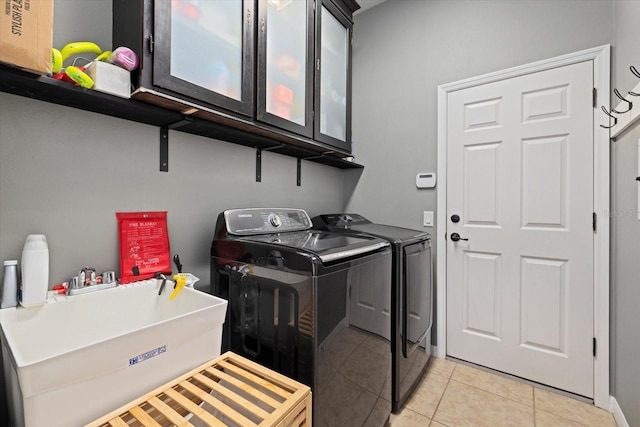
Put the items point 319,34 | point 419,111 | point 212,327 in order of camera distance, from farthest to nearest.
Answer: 1. point 419,111
2. point 319,34
3. point 212,327

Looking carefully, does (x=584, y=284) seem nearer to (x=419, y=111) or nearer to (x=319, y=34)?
(x=419, y=111)

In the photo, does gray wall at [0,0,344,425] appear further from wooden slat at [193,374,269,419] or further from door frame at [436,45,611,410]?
door frame at [436,45,611,410]

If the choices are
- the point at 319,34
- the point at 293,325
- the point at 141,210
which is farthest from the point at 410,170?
the point at 141,210

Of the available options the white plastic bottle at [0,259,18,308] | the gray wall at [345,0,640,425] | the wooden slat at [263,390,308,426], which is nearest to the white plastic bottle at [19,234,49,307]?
the white plastic bottle at [0,259,18,308]

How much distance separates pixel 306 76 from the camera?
1.88 m

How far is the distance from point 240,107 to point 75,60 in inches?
27.0

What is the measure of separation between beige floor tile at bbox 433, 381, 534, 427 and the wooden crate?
4.14 feet

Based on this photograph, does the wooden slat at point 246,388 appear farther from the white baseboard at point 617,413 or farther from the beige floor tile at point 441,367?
the white baseboard at point 617,413

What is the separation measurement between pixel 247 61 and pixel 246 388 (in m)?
1.49

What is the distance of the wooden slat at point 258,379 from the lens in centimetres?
86

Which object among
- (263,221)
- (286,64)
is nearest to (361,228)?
(263,221)

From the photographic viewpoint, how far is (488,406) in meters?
1.73

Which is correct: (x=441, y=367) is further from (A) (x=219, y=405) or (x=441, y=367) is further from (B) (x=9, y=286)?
(B) (x=9, y=286)

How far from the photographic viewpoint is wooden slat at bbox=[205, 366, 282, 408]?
0.80m
